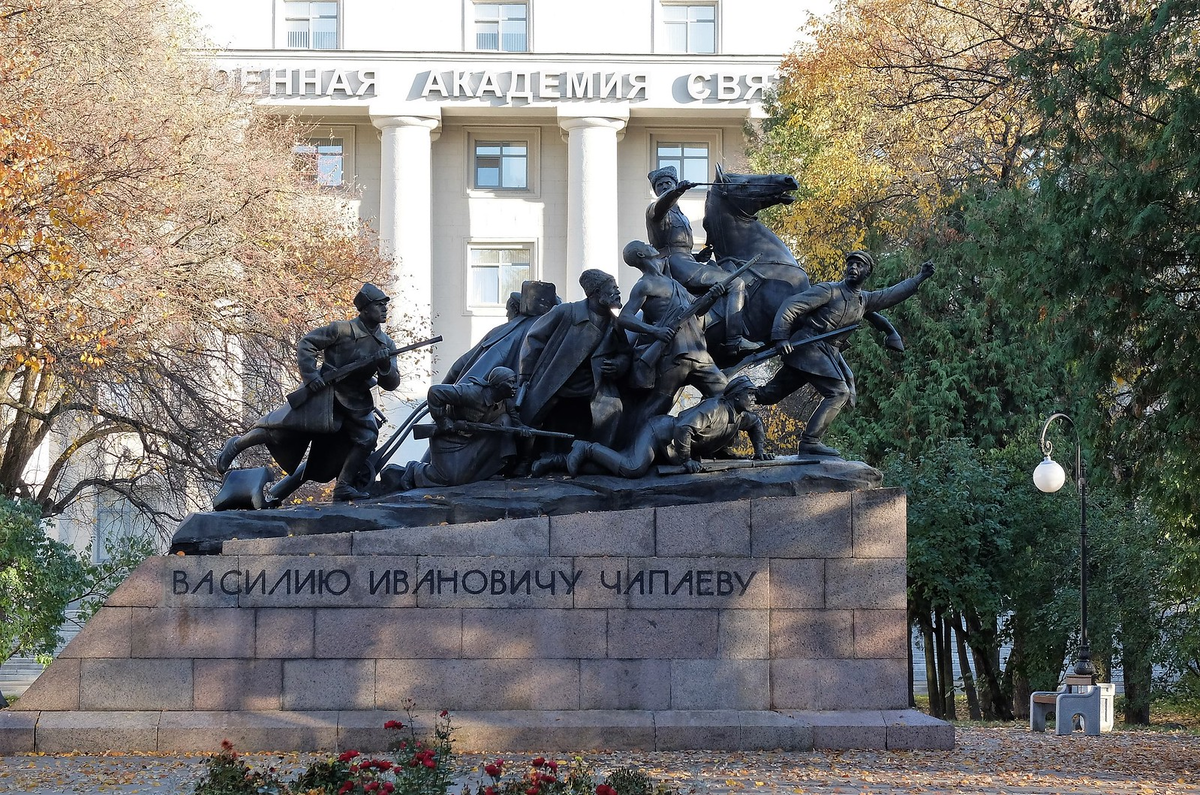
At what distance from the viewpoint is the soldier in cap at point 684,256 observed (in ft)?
48.0

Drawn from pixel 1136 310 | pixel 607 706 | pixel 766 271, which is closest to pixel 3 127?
pixel 766 271

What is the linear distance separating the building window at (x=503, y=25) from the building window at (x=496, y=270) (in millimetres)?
5743

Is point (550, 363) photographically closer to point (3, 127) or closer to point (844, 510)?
point (844, 510)

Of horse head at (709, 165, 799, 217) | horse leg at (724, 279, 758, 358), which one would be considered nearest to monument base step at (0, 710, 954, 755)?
horse leg at (724, 279, 758, 358)

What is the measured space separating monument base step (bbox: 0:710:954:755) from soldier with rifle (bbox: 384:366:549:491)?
219 cm

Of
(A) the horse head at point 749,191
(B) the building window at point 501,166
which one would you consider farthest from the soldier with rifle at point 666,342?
(B) the building window at point 501,166

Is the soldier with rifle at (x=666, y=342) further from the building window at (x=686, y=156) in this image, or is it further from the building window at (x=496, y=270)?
the building window at (x=686, y=156)

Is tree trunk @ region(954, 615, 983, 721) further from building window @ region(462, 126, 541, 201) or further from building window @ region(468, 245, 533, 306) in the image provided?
building window @ region(462, 126, 541, 201)

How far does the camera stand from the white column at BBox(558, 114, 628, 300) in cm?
4569

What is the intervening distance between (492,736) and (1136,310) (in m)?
7.18

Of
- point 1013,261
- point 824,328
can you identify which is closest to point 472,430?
point 824,328

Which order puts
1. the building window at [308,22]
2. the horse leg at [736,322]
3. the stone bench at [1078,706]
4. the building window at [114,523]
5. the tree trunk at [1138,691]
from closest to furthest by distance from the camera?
1. the horse leg at [736,322]
2. the stone bench at [1078,706]
3. the tree trunk at [1138,691]
4. the building window at [114,523]
5. the building window at [308,22]

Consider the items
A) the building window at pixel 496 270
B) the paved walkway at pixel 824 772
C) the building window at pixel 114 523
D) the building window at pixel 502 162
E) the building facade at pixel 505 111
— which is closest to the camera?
the paved walkway at pixel 824 772

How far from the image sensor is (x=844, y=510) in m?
13.3
